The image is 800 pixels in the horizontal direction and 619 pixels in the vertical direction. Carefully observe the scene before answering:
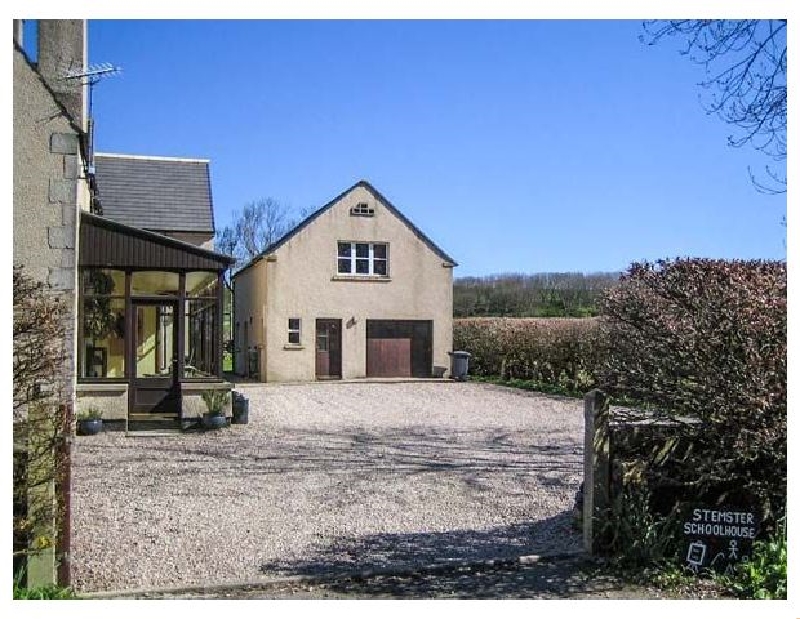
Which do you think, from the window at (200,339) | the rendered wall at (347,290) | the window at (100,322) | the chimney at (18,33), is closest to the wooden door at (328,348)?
the rendered wall at (347,290)

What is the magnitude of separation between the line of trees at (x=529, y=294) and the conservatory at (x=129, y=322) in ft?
21.1

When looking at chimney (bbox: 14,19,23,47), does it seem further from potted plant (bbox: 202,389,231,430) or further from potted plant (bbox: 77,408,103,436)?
potted plant (bbox: 202,389,231,430)

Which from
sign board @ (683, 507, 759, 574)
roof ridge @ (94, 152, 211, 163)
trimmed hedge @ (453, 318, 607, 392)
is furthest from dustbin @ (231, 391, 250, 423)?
sign board @ (683, 507, 759, 574)

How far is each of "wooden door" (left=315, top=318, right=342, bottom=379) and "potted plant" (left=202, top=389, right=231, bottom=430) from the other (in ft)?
32.0

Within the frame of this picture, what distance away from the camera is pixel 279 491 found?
25.0ft

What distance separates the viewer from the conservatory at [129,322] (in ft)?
37.1

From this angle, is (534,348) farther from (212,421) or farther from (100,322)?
(100,322)

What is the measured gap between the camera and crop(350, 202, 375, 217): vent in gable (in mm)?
22328
